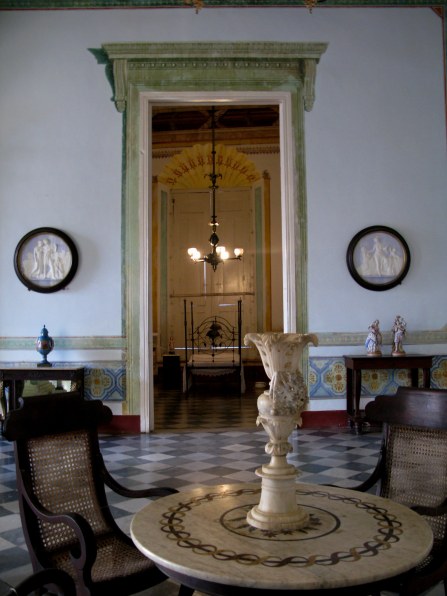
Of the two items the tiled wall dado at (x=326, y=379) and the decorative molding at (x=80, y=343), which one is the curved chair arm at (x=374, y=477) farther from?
the decorative molding at (x=80, y=343)

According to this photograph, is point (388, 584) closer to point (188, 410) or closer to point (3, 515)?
point (3, 515)

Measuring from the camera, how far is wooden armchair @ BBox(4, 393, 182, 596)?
2.27 metres

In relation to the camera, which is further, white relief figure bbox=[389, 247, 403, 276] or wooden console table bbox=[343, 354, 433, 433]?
white relief figure bbox=[389, 247, 403, 276]

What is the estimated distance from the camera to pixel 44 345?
755cm

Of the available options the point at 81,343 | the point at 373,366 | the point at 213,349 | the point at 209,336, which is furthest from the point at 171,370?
the point at 373,366

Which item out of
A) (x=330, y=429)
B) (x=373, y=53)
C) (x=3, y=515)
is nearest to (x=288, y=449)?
(x=3, y=515)

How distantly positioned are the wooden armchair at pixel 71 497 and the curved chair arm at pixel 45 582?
0.85ft

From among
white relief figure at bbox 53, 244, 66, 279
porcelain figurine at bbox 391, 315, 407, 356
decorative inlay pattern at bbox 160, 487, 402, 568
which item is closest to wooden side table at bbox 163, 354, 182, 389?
white relief figure at bbox 53, 244, 66, 279

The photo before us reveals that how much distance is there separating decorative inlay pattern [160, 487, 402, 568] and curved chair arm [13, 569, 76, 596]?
0.34 metres

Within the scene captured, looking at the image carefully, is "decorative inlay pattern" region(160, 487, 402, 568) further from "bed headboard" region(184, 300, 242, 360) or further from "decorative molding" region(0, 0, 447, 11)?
"bed headboard" region(184, 300, 242, 360)

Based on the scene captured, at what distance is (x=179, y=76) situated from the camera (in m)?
8.07

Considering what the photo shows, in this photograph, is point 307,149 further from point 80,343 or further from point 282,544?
point 282,544

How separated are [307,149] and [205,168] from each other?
675 centimetres

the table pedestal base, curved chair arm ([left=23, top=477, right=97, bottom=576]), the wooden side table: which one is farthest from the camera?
the wooden side table
